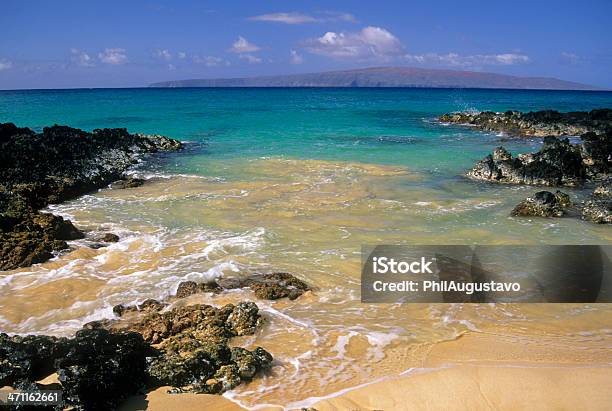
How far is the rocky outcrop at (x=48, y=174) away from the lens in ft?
34.2

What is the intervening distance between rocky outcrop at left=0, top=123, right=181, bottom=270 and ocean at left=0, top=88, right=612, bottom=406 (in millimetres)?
622

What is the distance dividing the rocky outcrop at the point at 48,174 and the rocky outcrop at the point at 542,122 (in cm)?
2176

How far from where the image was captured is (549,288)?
8.84m

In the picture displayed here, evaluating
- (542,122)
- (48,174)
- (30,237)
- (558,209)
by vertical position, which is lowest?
(30,237)

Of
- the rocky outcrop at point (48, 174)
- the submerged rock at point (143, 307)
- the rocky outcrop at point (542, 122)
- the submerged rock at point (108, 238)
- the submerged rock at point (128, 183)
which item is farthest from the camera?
the rocky outcrop at point (542, 122)

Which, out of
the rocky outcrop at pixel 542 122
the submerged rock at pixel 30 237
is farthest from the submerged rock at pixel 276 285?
the rocky outcrop at pixel 542 122

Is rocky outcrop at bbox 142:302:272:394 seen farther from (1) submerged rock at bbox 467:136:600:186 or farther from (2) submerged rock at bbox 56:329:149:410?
(1) submerged rock at bbox 467:136:600:186

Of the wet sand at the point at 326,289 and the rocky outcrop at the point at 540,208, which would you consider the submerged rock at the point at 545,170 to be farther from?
the rocky outcrop at the point at 540,208

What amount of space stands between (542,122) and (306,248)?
2828 cm

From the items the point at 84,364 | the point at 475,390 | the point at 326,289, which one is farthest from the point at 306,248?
A: the point at 84,364

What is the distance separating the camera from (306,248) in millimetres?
10750

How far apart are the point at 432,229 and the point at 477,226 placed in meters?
1.18

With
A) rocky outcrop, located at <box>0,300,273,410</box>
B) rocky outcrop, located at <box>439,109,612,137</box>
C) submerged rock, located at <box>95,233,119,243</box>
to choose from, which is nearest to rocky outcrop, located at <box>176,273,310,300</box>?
rocky outcrop, located at <box>0,300,273,410</box>

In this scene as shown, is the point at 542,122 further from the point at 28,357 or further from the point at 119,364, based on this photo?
the point at 28,357
